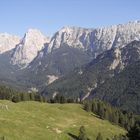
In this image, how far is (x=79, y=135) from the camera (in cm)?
14138

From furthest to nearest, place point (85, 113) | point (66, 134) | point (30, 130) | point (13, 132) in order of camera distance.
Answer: point (85, 113) → point (66, 134) → point (30, 130) → point (13, 132)

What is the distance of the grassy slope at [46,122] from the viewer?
134m

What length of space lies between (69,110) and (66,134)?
46185 millimetres

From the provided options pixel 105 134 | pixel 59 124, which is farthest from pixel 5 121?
pixel 105 134

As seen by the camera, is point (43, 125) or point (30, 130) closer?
point (30, 130)

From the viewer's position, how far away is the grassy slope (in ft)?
440

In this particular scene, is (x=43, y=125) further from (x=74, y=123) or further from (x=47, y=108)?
(x=47, y=108)

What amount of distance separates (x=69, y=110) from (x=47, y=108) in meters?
12.6

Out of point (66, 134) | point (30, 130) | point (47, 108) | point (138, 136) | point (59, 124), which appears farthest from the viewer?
point (47, 108)

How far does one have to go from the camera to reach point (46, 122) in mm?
157750

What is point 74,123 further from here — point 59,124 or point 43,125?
point 43,125

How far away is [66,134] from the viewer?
147250 millimetres

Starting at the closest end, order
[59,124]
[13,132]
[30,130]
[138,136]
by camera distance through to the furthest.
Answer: [138,136] < [13,132] < [30,130] < [59,124]

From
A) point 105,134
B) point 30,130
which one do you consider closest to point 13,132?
point 30,130
